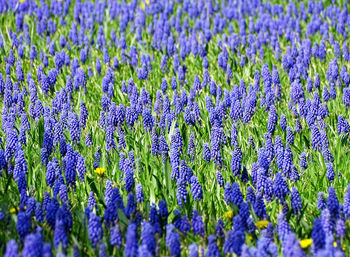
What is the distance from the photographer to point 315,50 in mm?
8375

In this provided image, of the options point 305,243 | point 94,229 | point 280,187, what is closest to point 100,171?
point 94,229

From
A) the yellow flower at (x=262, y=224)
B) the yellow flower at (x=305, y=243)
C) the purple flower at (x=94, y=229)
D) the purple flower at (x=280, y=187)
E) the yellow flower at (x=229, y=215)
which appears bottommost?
the yellow flower at (x=305, y=243)

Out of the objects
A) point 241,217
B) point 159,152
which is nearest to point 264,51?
point 159,152

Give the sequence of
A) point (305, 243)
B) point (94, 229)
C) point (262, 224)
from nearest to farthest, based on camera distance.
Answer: point (94, 229) → point (305, 243) → point (262, 224)

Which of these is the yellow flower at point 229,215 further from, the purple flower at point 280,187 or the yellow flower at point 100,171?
the yellow flower at point 100,171

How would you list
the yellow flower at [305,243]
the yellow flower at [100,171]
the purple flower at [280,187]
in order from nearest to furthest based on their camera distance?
1. the yellow flower at [305,243]
2. the purple flower at [280,187]
3. the yellow flower at [100,171]

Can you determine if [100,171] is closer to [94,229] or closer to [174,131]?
[174,131]

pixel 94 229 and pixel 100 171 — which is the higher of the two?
pixel 100 171

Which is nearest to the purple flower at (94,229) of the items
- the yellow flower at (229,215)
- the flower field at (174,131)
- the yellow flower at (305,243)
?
the flower field at (174,131)

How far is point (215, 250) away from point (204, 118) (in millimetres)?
3221

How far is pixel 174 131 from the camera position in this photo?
228 inches

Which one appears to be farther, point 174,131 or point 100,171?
point 174,131

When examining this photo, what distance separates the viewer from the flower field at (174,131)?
149 inches

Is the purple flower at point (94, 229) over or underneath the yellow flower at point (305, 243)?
over
